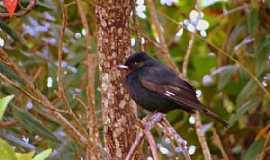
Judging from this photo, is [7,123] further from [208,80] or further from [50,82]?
[208,80]

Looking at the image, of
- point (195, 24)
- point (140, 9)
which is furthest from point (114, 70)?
point (195, 24)

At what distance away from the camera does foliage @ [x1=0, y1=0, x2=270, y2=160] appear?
3.44 meters

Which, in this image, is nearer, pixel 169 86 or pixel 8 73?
pixel 8 73

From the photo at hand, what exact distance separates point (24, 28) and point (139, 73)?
1554 millimetres

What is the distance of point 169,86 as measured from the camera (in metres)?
3.52

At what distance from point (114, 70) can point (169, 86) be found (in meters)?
0.65

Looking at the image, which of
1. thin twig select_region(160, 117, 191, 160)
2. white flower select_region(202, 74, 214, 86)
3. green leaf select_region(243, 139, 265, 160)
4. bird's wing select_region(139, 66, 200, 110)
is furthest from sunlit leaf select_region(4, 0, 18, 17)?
white flower select_region(202, 74, 214, 86)

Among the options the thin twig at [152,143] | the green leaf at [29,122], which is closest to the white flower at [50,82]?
the green leaf at [29,122]

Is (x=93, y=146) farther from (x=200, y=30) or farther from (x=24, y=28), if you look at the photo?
(x=24, y=28)

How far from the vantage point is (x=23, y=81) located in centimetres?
329

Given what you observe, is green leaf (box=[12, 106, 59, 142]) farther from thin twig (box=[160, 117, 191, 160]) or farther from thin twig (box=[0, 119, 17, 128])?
thin twig (box=[160, 117, 191, 160])

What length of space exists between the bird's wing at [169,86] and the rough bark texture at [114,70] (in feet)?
1.76

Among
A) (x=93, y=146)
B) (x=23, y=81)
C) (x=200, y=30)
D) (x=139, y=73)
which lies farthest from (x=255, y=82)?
(x=93, y=146)

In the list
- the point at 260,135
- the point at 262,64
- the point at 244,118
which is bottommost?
the point at 244,118
